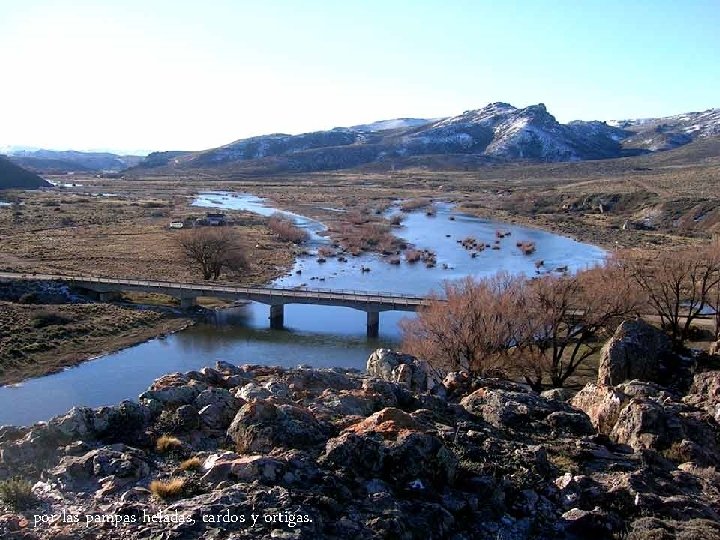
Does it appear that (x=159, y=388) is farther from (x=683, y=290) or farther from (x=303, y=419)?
(x=683, y=290)

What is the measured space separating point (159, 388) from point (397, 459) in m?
7.18

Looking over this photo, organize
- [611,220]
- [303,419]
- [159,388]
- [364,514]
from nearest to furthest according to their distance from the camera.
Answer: [364,514] < [303,419] < [159,388] < [611,220]

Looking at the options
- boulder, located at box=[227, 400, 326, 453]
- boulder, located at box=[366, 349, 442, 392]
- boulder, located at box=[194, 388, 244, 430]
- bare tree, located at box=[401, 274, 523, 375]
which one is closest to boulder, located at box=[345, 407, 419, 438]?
boulder, located at box=[227, 400, 326, 453]

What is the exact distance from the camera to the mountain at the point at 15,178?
563 feet

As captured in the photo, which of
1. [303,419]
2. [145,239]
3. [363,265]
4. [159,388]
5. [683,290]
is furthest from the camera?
[145,239]

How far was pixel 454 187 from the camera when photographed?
18338 cm

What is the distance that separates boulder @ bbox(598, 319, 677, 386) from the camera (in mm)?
29109

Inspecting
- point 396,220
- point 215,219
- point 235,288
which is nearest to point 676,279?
point 235,288

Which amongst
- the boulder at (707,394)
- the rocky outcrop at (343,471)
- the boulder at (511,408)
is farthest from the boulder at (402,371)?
the boulder at (707,394)

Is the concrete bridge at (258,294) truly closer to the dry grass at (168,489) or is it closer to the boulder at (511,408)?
the boulder at (511,408)

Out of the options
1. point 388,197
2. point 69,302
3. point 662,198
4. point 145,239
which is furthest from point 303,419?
point 388,197

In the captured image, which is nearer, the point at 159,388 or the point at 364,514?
the point at 364,514

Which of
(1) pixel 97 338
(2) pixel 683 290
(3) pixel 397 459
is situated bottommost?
(1) pixel 97 338

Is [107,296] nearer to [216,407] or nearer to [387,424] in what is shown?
[216,407]
